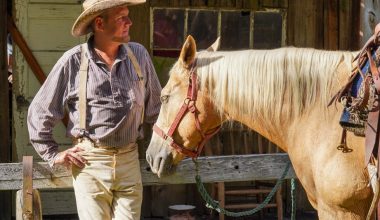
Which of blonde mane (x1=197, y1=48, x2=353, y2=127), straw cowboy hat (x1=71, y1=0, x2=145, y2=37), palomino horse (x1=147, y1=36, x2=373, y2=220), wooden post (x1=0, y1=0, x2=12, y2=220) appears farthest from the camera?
wooden post (x1=0, y1=0, x2=12, y2=220)

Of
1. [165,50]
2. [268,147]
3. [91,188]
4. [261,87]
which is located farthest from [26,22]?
[261,87]

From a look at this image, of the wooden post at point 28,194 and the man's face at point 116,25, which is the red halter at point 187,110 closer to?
the man's face at point 116,25

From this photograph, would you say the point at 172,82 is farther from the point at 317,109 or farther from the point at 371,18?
the point at 371,18

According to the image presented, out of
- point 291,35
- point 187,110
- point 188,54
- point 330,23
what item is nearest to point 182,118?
point 187,110

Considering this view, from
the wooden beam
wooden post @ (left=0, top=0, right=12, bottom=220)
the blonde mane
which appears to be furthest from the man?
the wooden beam

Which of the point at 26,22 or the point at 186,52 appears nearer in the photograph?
the point at 186,52

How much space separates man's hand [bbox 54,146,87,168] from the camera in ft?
11.7

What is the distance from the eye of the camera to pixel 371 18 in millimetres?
4602

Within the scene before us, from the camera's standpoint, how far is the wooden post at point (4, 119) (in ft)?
20.5

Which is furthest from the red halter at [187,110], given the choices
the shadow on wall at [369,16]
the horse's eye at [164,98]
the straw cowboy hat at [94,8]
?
the shadow on wall at [369,16]

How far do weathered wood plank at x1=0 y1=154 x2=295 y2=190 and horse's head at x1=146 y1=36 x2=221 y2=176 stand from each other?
530 mm

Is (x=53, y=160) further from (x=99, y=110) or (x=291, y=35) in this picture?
(x=291, y=35)

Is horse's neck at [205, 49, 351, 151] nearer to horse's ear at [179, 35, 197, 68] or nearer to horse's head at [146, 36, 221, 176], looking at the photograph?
horse's head at [146, 36, 221, 176]

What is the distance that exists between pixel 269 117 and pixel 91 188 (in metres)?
1.02
